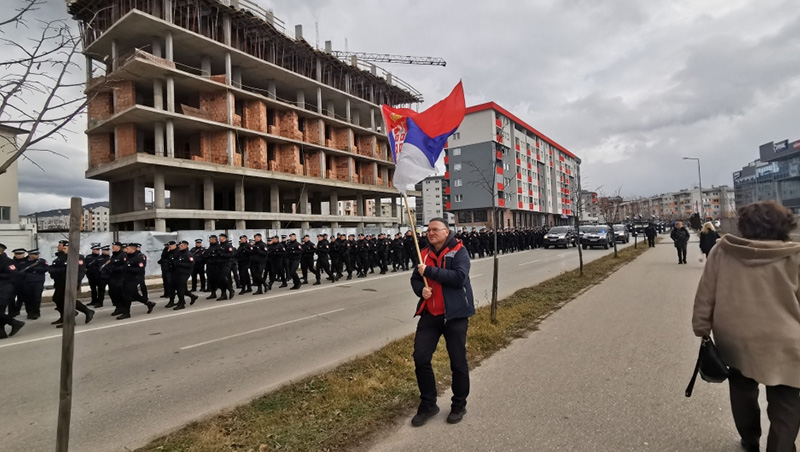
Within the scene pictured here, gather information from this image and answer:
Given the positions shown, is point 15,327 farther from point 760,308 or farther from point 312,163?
point 312,163

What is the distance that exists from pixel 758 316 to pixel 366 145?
43.5 metres

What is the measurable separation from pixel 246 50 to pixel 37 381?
110ft

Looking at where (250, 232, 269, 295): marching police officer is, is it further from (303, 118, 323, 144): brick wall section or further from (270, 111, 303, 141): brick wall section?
(303, 118, 323, 144): brick wall section

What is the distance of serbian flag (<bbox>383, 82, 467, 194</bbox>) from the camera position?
4855 mm

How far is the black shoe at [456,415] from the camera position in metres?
3.37

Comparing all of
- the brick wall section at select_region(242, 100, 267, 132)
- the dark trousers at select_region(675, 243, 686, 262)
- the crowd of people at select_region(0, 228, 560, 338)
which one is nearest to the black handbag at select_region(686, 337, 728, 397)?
the crowd of people at select_region(0, 228, 560, 338)

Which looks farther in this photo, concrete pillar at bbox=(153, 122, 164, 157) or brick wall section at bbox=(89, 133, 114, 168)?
brick wall section at bbox=(89, 133, 114, 168)

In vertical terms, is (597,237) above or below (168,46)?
below

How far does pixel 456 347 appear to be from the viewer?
3434mm

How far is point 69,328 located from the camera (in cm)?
255

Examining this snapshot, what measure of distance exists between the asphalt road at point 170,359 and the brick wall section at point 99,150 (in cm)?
2291

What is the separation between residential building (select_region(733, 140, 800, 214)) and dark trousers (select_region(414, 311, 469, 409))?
2821 inches

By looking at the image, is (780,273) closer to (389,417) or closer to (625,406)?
(625,406)

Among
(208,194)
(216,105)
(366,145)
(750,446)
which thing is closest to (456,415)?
(750,446)
